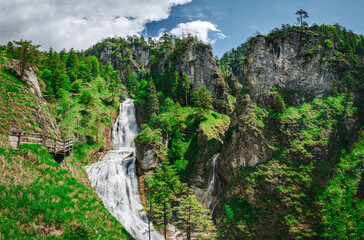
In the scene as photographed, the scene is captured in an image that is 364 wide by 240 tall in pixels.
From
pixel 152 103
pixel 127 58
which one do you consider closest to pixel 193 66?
pixel 152 103

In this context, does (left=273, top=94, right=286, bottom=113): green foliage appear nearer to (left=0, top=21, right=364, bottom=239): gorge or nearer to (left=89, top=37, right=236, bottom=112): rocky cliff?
(left=0, top=21, right=364, bottom=239): gorge

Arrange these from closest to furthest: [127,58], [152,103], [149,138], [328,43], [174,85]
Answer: [149,138]
[328,43]
[152,103]
[174,85]
[127,58]

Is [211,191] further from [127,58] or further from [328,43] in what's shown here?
[127,58]

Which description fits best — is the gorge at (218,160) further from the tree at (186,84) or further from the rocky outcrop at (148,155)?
the tree at (186,84)

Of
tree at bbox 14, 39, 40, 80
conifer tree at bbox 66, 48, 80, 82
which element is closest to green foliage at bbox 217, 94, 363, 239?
tree at bbox 14, 39, 40, 80

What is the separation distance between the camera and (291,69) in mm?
43062

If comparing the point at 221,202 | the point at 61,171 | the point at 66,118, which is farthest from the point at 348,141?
the point at 66,118

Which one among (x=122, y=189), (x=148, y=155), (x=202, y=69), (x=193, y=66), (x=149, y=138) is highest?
(x=193, y=66)

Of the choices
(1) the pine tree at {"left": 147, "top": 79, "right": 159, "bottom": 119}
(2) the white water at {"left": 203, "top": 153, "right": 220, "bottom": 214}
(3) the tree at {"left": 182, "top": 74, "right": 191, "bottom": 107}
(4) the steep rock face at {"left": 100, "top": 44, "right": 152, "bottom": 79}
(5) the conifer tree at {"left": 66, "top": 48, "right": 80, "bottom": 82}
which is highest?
(4) the steep rock face at {"left": 100, "top": 44, "right": 152, "bottom": 79}

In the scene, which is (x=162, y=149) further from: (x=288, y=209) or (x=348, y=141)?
(x=348, y=141)

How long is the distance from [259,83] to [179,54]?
35.3 m

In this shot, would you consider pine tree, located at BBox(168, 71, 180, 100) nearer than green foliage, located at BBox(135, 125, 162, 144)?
No

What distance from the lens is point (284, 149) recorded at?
112 ft

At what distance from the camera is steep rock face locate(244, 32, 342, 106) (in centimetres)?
4150
